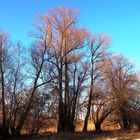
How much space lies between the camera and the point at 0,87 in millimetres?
39344

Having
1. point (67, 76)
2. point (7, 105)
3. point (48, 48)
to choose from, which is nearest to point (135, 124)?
point (67, 76)

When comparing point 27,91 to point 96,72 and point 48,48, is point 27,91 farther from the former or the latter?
point 96,72

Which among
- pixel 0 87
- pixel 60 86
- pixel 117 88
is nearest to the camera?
pixel 0 87

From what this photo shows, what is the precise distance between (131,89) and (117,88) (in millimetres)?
2993

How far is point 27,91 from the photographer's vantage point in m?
41.8

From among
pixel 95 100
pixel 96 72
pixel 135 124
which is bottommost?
pixel 135 124

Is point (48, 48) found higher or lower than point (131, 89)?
higher

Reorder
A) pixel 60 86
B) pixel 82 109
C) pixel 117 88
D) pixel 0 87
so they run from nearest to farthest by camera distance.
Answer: pixel 0 87
pixel 60 86
pixel 82 109
pixel 117 88

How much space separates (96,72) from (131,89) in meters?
7.59

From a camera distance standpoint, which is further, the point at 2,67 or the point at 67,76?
the point at 67,76

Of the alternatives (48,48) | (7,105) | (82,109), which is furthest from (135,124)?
(7,105)

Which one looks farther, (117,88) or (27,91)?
(117,88)

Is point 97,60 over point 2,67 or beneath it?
over

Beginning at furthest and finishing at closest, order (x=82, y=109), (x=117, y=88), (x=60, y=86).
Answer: (x=117, y=88) < (x=82, y=109) < (x=60, y=86)
